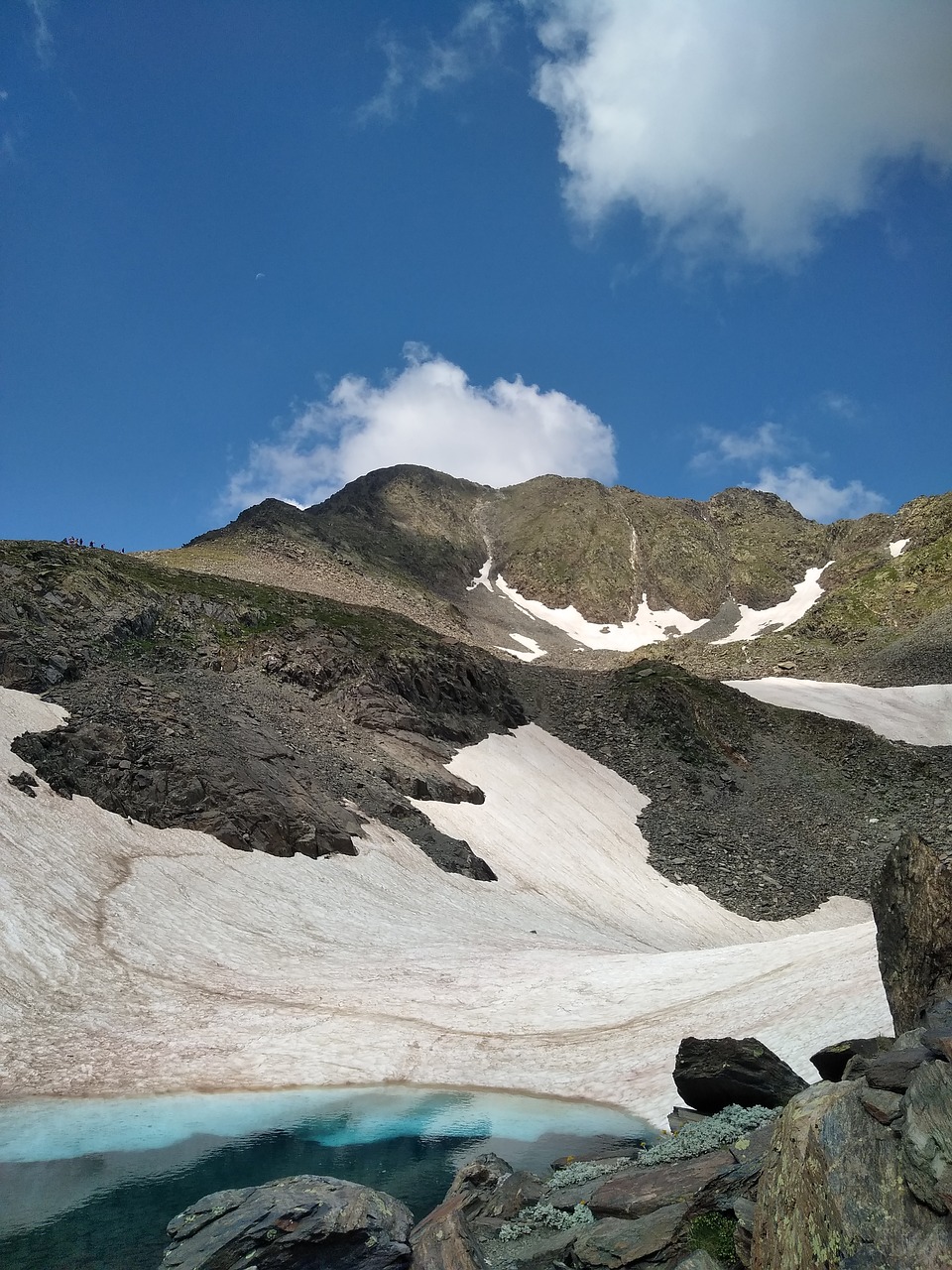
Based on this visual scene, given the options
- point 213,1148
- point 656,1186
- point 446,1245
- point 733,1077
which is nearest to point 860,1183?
point 656,1186

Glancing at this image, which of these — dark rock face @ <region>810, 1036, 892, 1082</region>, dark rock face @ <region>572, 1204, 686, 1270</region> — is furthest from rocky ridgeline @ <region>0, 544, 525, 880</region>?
dark rock face @ <region>572, 1204, 686, 1270</region>

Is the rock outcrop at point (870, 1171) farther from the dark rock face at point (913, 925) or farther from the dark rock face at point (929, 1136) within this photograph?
the dark rock face at point (913, 925)

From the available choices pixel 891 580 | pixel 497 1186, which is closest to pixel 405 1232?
pixel 497 1186

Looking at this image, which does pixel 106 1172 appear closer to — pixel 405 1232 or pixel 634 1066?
pixel 405 1232

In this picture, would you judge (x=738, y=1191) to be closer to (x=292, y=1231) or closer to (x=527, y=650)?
(x=292, y=1231)

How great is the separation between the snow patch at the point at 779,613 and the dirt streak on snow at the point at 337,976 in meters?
126

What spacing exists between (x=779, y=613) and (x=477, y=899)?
5620 inches

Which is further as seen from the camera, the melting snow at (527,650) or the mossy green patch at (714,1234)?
the melting snow at (527,650)

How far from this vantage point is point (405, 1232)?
11.5 metres

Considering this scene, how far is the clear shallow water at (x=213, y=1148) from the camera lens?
13078 millimetres

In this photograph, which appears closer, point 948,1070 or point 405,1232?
point 948,1070

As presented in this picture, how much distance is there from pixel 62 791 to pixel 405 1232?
28228 millimetres

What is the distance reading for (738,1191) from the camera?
977cm

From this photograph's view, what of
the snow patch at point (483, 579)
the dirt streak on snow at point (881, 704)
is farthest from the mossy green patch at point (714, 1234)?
the snow patch at point (483, 579)
